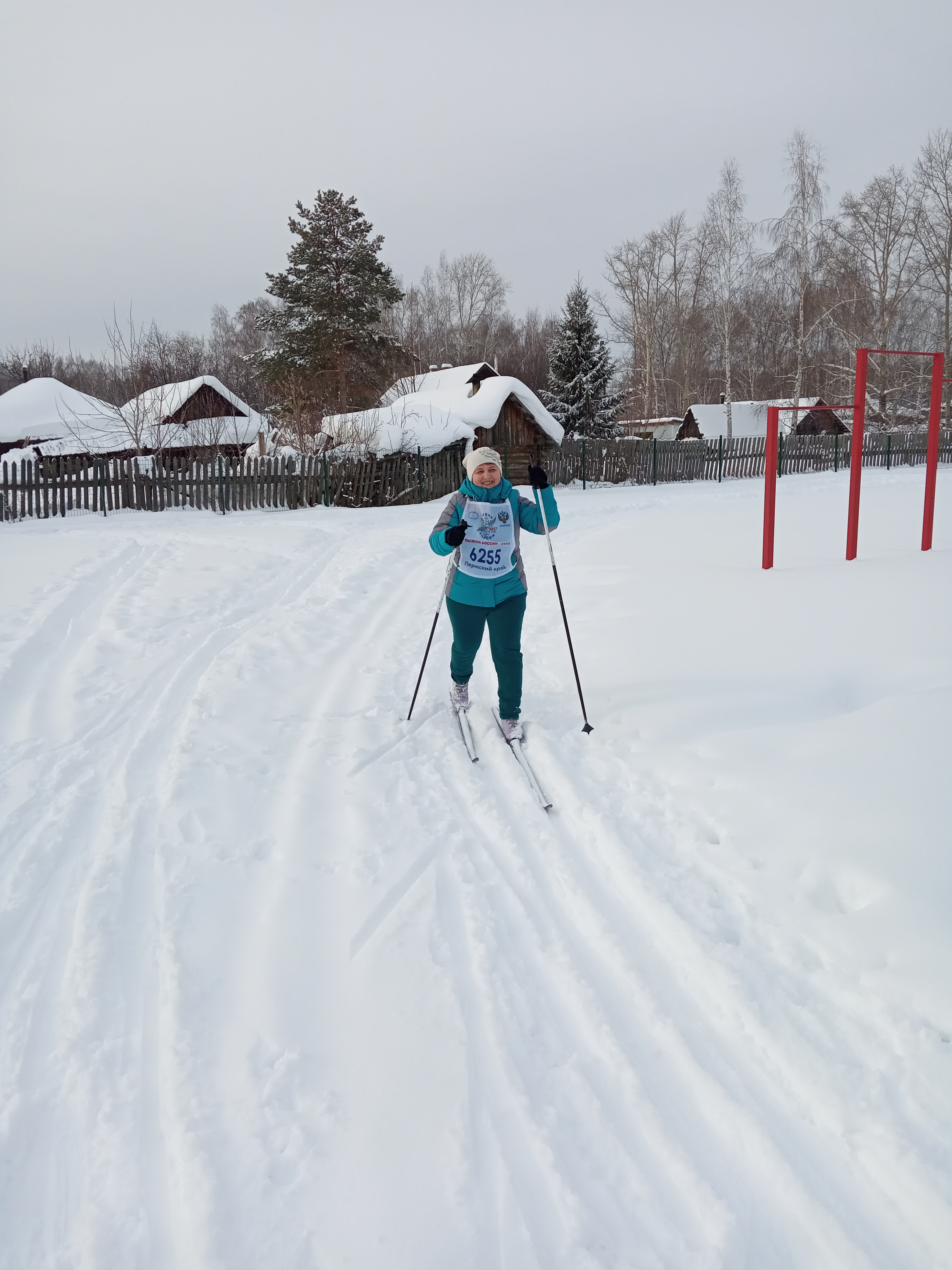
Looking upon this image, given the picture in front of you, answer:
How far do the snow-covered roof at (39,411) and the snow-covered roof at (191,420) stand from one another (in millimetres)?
3662

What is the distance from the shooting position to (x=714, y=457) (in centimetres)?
2736

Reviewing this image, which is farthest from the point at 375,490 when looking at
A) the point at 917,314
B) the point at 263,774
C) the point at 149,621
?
the point at 917,314

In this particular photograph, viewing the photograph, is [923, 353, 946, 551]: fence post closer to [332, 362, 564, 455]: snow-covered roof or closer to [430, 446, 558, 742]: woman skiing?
[430, 446, 558, 742]: woman skiing

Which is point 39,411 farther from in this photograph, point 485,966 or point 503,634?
point 485,966

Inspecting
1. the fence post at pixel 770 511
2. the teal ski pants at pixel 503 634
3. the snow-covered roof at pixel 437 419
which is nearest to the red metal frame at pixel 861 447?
the fence post at pixel 770 511

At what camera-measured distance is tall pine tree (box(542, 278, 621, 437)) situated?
2988 cm

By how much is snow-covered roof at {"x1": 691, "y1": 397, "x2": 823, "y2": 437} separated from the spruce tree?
73.2 ft

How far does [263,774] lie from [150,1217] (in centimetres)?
235

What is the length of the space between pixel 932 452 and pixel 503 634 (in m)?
7.41

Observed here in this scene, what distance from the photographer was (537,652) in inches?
241

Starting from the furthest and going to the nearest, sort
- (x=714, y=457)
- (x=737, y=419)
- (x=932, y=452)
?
(x=737, y=419) < (x=714, y=457) < (x=932, y=452)

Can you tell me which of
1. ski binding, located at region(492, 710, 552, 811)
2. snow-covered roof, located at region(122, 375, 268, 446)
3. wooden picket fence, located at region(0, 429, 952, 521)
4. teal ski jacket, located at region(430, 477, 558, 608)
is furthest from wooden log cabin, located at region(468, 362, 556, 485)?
ski binding, located at region(492, 710, 552, 811)

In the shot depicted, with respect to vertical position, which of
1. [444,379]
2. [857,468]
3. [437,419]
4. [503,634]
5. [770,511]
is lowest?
[503,634]

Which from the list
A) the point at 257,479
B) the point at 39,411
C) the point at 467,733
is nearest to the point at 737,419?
the point at 257,479
